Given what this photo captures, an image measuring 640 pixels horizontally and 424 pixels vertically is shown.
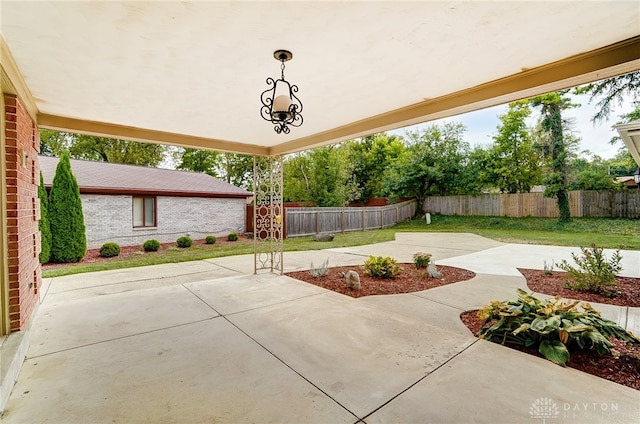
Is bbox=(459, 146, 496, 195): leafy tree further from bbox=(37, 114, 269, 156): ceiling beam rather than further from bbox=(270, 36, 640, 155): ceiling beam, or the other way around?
bbox=(270, 36, 640, 155): ceiling beam

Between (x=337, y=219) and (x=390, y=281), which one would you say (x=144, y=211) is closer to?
(x=337, y=219)

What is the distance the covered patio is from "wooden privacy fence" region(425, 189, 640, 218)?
586 inches

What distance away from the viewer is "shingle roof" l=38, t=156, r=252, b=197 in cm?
923

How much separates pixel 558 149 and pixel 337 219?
10569mm

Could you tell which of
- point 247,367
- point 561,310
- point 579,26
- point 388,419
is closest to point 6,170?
point 247,367

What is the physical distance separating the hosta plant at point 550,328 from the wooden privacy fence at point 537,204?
1446 centimetres

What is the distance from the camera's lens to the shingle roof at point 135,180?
363 inches

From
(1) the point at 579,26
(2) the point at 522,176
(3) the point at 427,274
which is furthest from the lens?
(2) the point at 522,176

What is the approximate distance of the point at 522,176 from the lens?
49.7 feet

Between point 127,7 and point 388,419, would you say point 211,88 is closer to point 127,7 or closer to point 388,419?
point 127,7

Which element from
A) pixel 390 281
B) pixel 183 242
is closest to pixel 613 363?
pixel 390 281

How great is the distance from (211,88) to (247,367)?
2.75 m

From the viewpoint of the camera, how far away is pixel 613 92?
320 inches

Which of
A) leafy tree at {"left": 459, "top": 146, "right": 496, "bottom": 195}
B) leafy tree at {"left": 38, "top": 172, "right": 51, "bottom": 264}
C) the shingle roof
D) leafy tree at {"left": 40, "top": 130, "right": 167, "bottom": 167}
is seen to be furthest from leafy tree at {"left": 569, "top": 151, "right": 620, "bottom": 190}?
leafy tree at {"left": 40, "top": 130, "right": 167, "bottom": 167}
